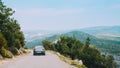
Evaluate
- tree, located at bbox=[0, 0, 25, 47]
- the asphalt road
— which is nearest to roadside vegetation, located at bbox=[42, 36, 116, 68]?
tree, located at bbox=[0, 0, 25, 47]

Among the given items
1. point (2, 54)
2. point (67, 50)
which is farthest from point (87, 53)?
point (2, 54)

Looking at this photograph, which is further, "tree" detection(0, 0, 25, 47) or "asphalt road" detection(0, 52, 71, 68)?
"tree" detection(0, 0, 25, 47)

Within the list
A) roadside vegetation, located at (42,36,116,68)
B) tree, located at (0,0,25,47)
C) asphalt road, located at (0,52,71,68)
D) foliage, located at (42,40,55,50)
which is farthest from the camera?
foliage, located at (42,40,55,50)

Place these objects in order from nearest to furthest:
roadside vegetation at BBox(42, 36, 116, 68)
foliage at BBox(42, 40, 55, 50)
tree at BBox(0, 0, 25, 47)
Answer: tree at BBox(0, 0, 25, 47)
roadside vegetation at BBox(42, 36, 116, 68)
foliage at BBox(42, 40, 55, 50)

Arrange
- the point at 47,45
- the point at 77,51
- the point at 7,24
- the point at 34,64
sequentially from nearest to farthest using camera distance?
the point at 34,64
the point at 7,24
the point at 77,51
the point at 47,45

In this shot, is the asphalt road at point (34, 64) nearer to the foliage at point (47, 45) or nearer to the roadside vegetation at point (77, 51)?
the roadside vegetation at point (77, 51)

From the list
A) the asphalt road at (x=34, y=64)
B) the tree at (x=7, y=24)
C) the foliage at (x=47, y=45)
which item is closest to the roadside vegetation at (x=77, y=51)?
the foliage at (x=47, y=45)

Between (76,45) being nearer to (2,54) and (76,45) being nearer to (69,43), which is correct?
(69,43)

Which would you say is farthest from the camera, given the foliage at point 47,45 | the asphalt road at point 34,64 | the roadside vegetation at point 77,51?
the foliage at point 47,45

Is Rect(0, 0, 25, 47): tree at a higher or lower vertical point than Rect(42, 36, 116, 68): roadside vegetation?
higher

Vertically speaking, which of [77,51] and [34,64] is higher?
[34,64]

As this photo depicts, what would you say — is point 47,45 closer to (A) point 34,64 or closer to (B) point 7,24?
(B) point 7,24

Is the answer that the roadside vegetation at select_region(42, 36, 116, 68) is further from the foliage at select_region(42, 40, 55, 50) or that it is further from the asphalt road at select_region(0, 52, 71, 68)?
the asphalt road at select_region(0, 52, 71, 68)

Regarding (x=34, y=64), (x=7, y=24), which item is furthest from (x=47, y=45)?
(x=34, y=64)
